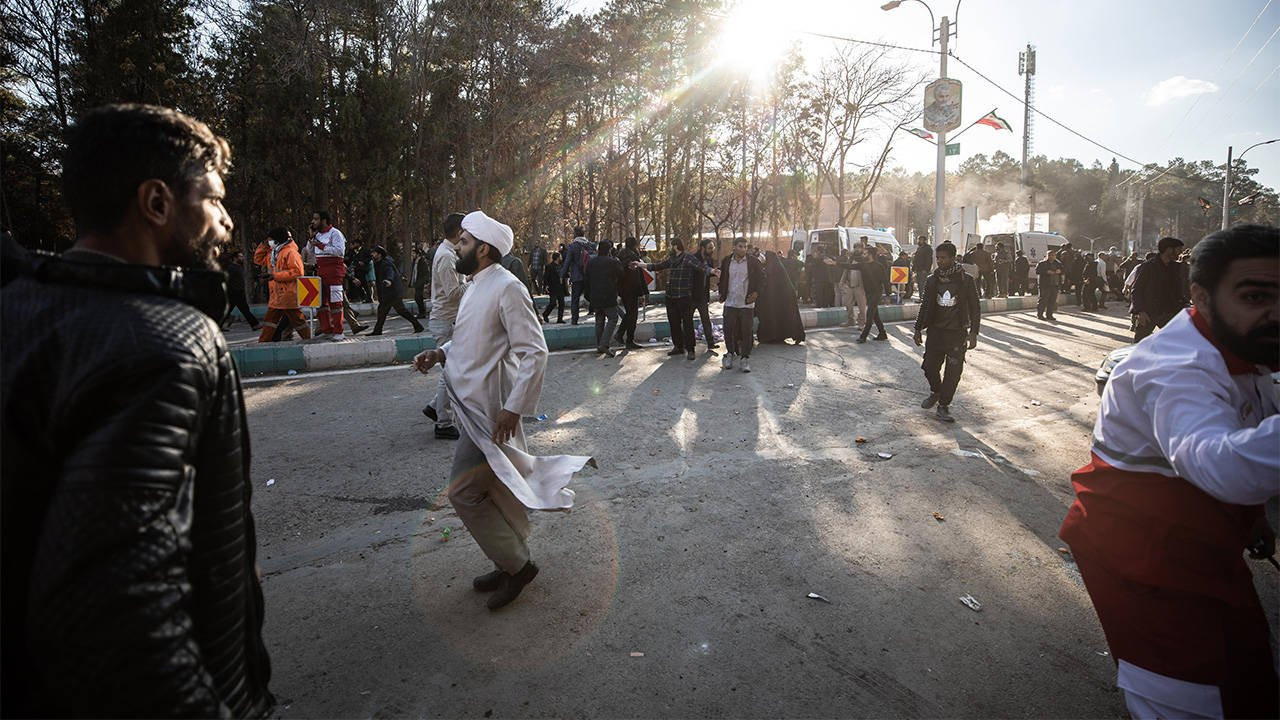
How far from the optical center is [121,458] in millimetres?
1011

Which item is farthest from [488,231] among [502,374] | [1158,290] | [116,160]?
[1158,290]

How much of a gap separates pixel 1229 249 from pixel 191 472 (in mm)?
2613

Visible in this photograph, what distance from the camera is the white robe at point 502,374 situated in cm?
320

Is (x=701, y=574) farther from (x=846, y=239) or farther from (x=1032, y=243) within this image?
(x=1032, y=243)

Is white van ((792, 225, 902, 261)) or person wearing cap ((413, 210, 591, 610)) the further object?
white van ((792, 225, 902, 261))

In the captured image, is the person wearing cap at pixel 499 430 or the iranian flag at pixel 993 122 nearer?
the person wearing cap at pixel 499 430

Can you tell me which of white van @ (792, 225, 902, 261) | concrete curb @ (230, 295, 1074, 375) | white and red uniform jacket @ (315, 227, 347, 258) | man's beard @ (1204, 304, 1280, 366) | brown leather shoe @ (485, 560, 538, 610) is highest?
white van @ (792, 225, 902, 261)

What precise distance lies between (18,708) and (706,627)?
2446 millimetres

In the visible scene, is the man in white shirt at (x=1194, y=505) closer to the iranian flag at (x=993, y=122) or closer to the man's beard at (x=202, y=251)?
the man's beard at (x=202, y=251)

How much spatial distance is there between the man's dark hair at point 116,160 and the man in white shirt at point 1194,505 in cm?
236

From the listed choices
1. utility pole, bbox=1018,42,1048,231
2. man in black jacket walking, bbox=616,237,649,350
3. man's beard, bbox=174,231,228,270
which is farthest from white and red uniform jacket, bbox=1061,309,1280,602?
utility pole, bbox=1018,42,1048,231

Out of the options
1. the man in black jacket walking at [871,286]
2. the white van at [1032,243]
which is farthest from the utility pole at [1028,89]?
the man in black jacket walking at [871,286]

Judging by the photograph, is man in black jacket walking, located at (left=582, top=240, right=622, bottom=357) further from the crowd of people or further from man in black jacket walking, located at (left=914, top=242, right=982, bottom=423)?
the crowd of people

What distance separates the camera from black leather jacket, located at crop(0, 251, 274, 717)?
960 mm
